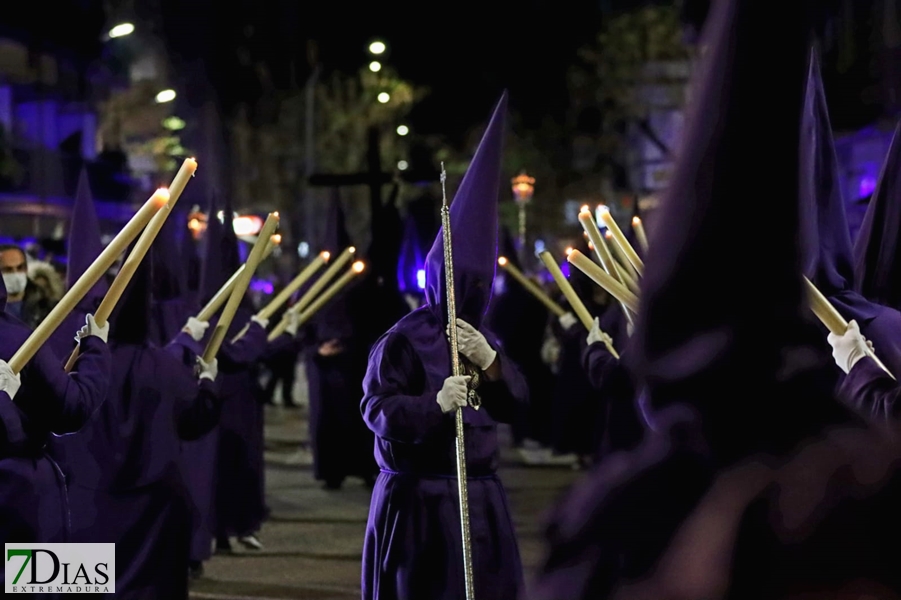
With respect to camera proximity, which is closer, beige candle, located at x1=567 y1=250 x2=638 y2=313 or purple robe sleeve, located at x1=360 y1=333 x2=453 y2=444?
beige candle, located at x1=567 y1=250 x2=638 y2=313

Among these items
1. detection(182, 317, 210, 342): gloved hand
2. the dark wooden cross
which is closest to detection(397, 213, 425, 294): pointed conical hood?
the dark wooden cross

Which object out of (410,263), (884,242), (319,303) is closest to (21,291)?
(319,303)

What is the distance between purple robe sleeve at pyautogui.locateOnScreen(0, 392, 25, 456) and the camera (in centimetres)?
470

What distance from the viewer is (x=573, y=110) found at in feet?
147

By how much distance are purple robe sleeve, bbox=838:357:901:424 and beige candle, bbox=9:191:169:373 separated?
2.34 metres

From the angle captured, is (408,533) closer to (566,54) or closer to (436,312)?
(436,312)

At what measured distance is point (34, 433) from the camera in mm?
4980

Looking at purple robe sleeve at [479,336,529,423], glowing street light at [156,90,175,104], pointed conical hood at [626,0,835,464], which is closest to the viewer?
pointed conical hood at [626,0,835,464]

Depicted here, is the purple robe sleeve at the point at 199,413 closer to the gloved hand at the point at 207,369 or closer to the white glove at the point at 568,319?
the gloved hand at the point at 207,369

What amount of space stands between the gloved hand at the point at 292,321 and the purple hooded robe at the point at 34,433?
416 cm

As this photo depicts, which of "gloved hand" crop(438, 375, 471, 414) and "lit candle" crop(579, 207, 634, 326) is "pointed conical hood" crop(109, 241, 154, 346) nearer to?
"gloved hand" crop(438, 375, 471, 414)

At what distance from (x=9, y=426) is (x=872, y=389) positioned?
2.96m

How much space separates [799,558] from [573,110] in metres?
42.7

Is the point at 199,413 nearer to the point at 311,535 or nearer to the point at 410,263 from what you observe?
the point at 311,535
